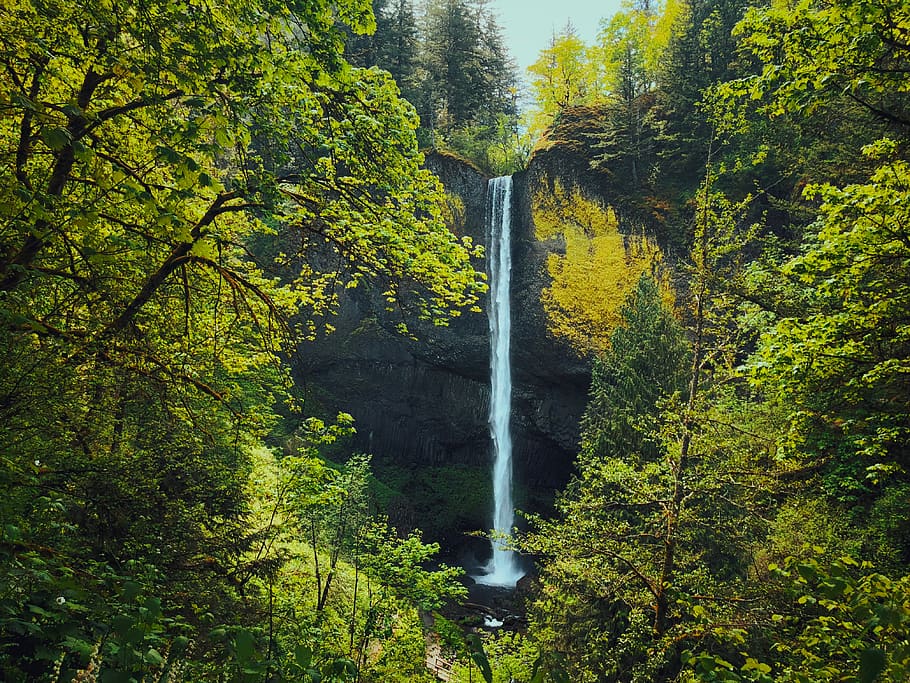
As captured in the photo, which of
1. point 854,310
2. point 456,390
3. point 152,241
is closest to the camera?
point 152,241

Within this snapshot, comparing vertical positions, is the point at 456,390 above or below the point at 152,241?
above

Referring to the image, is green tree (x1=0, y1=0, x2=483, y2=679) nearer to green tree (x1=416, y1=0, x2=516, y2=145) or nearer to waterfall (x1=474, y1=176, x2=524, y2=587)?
waterfall (x1=474, y1=176, x2=524, y2=587)

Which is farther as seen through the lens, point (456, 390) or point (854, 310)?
point (456, 390)

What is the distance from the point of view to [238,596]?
4.91 meters

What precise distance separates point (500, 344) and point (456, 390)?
12.0ft

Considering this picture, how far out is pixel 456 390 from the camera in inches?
981

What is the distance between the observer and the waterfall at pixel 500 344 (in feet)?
75.2

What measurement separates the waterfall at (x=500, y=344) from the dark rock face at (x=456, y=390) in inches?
14.1

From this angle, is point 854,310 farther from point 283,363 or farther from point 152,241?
point 152,241

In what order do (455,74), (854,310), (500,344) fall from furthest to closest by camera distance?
(455,74) < (500,344) < (854,310)

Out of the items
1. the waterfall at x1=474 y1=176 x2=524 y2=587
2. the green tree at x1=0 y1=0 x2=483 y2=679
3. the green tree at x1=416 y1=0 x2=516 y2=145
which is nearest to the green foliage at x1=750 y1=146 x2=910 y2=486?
the green tree at x1=0 y1=0 x2=483 y2=679

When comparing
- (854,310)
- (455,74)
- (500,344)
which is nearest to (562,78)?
(455,74)

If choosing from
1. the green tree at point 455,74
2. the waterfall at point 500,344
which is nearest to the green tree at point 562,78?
the green tree at point 455,74

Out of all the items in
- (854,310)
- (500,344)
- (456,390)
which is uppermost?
(500,344)
